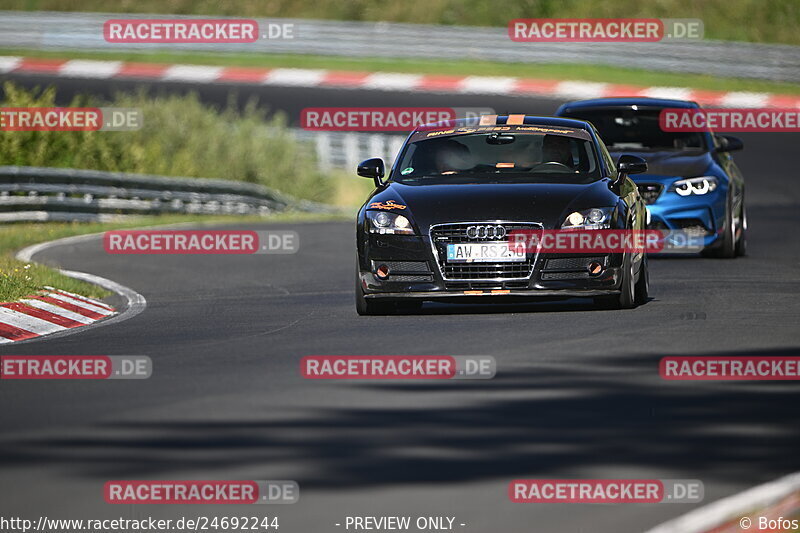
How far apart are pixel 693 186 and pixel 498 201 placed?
544cm

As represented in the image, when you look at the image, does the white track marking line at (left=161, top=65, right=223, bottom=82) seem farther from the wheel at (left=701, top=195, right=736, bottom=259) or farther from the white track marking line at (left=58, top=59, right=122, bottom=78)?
the wheel at (left=701, top=195, right=736, bottom=259)

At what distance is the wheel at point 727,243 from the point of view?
54.9 feet

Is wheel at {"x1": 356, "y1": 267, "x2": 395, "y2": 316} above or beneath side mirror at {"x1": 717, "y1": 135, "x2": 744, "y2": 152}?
beneath

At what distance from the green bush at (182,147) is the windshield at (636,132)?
41.7ft

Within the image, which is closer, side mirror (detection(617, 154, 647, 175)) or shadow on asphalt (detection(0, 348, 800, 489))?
shadow on asphalt (detection(0, 348, 800, 489))

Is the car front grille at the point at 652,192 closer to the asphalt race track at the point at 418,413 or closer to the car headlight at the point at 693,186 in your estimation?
the car headlight at the point at 693,186

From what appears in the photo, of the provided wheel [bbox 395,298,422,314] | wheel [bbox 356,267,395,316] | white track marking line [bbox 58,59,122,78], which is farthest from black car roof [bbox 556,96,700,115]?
white track marking line [bbox 58,59,122,78]

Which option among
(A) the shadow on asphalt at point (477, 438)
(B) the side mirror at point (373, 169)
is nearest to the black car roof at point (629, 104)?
(B) the side mirror at point (373, 169)

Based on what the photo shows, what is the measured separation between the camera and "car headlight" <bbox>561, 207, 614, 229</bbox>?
1155 centimetres

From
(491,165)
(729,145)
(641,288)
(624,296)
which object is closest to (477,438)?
(624,296)

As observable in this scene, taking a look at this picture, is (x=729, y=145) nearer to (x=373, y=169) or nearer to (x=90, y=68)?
(x=373, y=169)

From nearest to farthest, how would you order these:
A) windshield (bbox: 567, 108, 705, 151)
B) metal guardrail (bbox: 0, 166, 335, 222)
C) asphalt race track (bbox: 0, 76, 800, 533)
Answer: asphalt race track (bbox: 0, 76, 800, 533) < windshield (bbox: 567, 108, 705, 151) < metal guardrail (bbox: 0, 166, 335, 222)

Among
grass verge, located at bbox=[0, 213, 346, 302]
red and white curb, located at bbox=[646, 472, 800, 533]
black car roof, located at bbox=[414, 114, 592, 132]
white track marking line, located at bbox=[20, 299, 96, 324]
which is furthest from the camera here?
grass verge, located at bbox=[0, 213, 346, 302]

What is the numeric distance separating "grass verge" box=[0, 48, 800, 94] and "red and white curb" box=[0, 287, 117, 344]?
26184 millimetres
